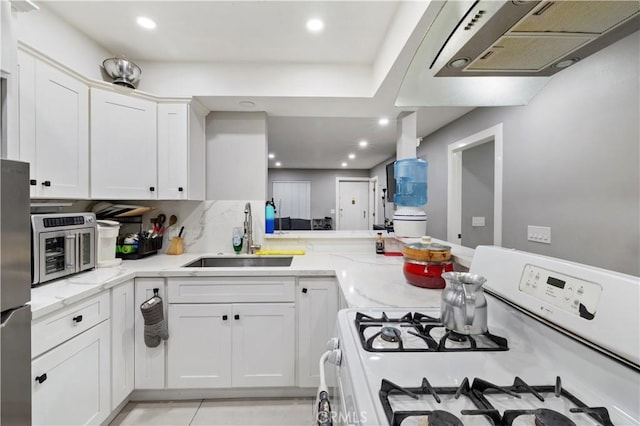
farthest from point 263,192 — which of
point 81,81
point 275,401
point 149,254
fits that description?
point 275,401

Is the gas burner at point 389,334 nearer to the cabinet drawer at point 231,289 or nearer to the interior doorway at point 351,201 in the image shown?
the cabinet drawer at point 231,289

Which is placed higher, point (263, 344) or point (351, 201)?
point (351, 201)

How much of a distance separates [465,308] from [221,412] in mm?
1713

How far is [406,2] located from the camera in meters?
1.39

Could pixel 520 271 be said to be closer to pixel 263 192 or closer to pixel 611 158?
pixel 611 158

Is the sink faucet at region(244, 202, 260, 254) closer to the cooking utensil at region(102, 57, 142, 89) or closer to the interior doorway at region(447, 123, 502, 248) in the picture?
the cooking utensil at region(102, 57, 142, 89)

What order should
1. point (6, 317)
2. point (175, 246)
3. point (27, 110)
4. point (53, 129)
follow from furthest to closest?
point (175, 246), point (53, 129), point (27, 110), point (6, 317)

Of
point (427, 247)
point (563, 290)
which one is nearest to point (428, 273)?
point (427, 247)

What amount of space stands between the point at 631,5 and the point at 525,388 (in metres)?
0.85

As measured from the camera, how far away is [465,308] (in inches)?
31.8

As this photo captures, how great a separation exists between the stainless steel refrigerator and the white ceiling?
4.21 feet

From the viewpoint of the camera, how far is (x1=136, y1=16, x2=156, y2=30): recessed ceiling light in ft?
5.45

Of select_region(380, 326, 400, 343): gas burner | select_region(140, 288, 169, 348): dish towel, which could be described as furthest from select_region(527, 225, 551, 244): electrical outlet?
select_region(140, 288, 169, 348): dish towel

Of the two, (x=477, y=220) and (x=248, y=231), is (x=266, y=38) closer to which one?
(x=248, y=231)
